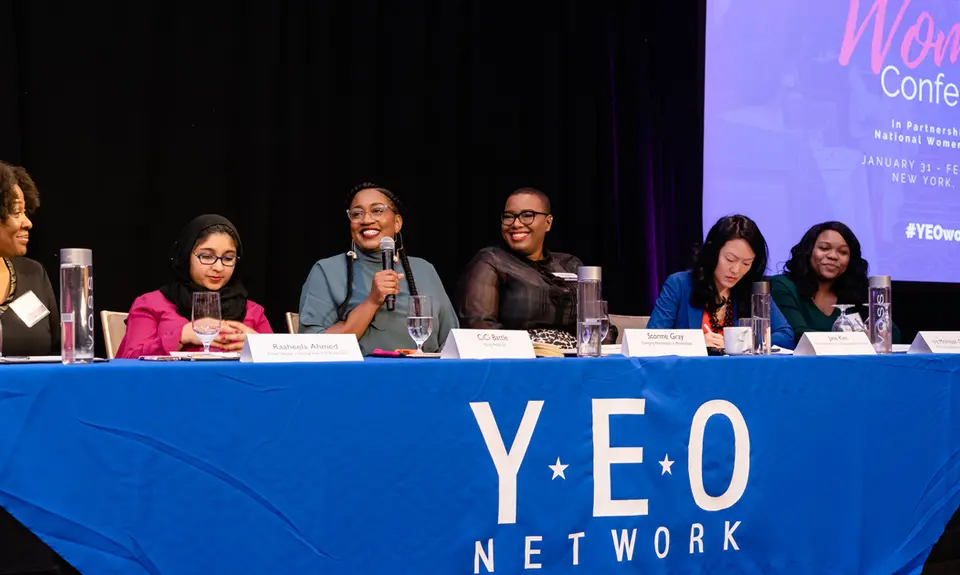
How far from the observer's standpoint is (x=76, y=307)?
5.29 ft

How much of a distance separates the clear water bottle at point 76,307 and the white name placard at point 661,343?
101 centimetres

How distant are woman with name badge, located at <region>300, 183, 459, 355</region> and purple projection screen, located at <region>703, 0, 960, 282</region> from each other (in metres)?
1.90

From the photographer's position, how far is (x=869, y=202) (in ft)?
14.4

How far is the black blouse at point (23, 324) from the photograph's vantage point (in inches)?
105

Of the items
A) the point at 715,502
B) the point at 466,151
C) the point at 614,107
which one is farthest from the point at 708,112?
the point at 715,502

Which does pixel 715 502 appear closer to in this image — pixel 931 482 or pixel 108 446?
pixel 931 482

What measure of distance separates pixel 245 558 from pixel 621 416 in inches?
28.5

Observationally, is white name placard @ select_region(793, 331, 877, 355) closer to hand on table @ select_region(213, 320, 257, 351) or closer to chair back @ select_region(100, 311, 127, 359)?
hand on table @ select_region(213, 320, 257, 351)

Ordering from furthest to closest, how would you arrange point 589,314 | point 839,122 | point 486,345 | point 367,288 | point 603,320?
point 839,122 → point 367,288 → point 603,320 → point 589,314 → point 486,345

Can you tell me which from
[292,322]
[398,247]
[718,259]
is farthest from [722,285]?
[292,322]

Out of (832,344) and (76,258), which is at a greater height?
(76,258)

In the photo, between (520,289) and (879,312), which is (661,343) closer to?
(879,312)

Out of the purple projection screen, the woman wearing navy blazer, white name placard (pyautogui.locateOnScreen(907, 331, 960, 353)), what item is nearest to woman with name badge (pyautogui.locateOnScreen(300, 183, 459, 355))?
the woman wearing navy blazer

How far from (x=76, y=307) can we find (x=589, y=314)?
0.97 metres
